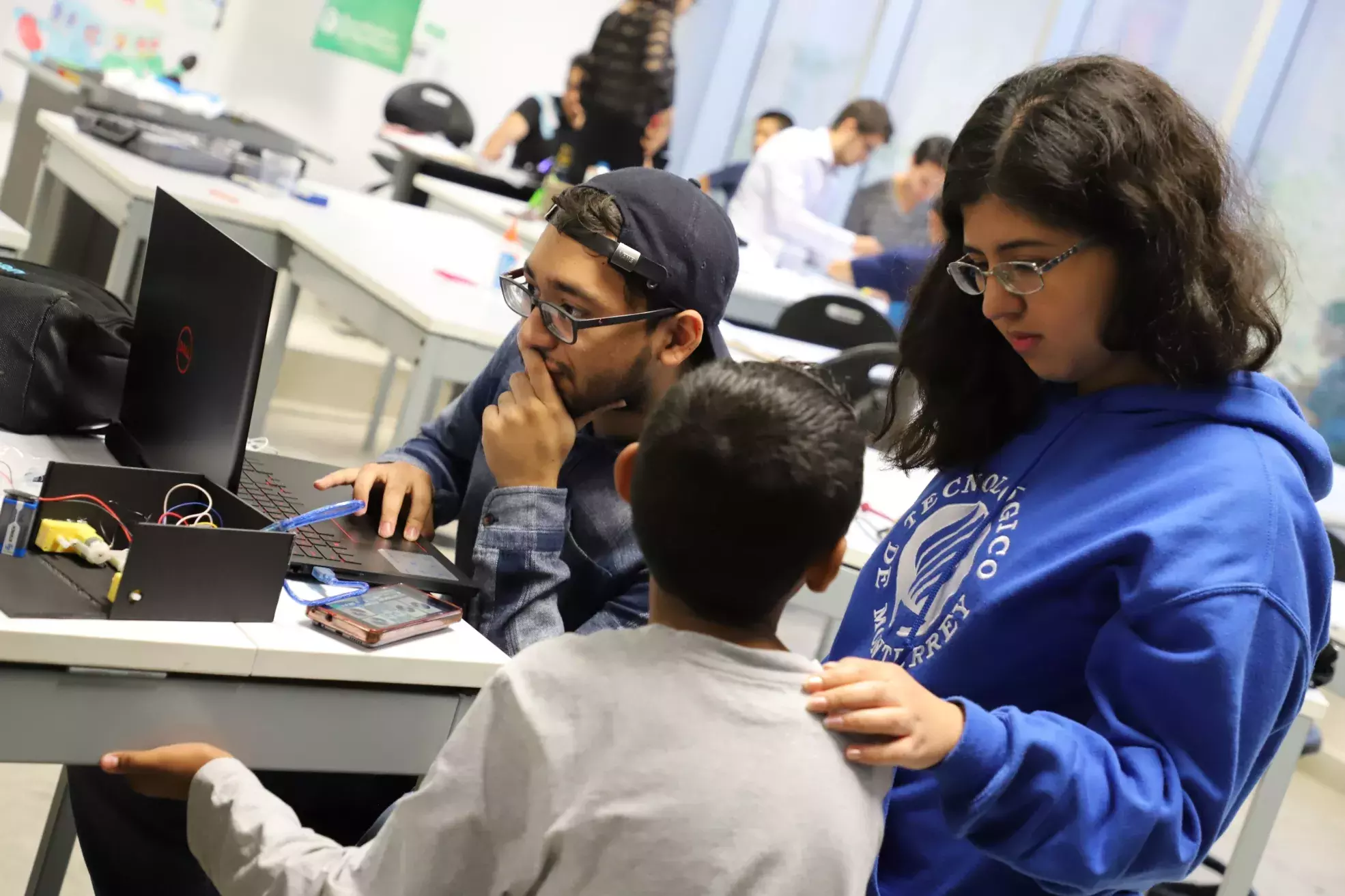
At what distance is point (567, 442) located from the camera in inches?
58.3

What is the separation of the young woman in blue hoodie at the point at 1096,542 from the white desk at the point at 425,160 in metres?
5.01

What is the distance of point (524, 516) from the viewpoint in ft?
4.74

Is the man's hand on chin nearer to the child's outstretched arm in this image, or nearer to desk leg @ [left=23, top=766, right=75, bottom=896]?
the child's outstretched arm

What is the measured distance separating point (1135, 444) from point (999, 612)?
18 centimetres

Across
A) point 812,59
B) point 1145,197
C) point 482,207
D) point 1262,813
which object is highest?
point 812,59

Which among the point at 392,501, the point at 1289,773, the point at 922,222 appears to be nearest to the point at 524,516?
the point at 392,501

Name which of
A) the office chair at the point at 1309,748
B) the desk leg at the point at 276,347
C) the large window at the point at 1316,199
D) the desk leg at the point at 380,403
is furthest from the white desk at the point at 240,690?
the large window at the point at 1316,199

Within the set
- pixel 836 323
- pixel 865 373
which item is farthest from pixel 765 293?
pixel 865 373

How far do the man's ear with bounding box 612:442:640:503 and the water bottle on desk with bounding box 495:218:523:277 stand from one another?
2405 mm

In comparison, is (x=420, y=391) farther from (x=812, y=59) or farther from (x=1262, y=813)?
(x=812, y=59)

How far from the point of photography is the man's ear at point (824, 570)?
36.9 inches

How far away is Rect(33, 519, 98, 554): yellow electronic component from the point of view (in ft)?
4.16

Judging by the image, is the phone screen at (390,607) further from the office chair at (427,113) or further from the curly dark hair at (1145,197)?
the office chair at (427,113)

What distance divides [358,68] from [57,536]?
22.3ft
